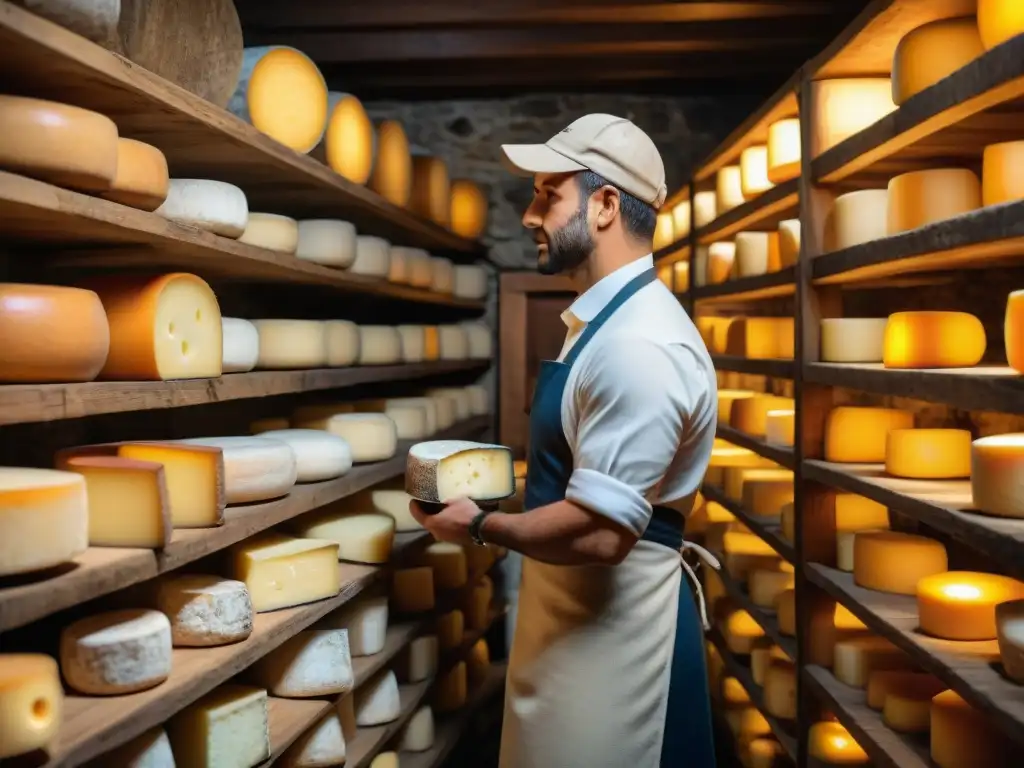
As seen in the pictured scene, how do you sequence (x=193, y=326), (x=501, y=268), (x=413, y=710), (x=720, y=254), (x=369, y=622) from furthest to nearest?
1. (x=501, y=268)
2. (x=720, y=254)
3. (x=413, y=710)
4. (x=369, y=622)
5. (x=193, y=326)

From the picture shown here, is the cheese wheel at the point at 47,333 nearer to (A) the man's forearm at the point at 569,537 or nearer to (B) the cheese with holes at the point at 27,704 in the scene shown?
(B) the cheese with holes at the point at 27,704

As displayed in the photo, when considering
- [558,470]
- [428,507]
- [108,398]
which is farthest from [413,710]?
[108,398]

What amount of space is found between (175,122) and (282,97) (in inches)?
29.3

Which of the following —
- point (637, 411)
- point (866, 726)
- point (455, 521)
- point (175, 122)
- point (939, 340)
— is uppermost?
point (175, 122)

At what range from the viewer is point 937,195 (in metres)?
2.06

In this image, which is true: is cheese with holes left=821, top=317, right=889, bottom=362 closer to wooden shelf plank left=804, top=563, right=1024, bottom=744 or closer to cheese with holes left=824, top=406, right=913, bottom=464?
cheese with holes left=824, top=406, right=913, bottom=464

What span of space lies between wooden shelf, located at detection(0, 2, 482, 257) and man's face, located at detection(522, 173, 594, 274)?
0.64 m

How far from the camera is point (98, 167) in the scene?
5.32 ft

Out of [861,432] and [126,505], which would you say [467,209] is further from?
[126,505]

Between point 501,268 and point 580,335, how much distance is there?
334 cm

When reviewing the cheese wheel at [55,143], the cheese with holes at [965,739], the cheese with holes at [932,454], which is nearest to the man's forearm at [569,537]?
the cheese with holes at [965,739]

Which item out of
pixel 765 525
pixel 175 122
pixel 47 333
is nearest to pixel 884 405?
pixel 765 525

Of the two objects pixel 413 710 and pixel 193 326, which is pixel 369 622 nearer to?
pixel 413 710

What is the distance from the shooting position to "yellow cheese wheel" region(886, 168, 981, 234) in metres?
2.05
